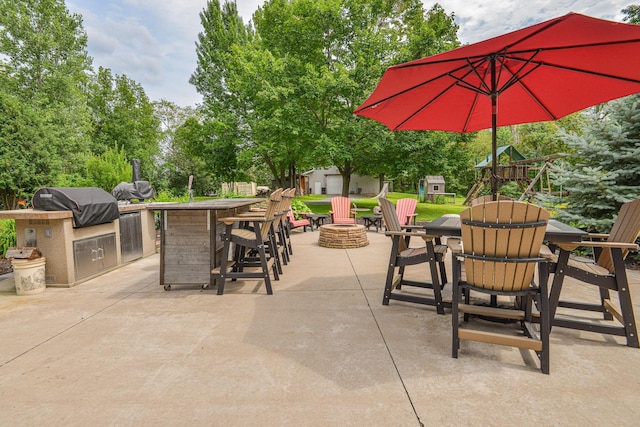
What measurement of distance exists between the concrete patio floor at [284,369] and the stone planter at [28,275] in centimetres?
26

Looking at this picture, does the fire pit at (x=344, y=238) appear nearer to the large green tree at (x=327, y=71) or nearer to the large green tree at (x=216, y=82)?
the large green tree at (x=327, y=71)

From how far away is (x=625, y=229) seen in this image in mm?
2430

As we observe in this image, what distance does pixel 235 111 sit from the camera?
59.8ft

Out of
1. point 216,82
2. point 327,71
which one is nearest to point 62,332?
point 327,71

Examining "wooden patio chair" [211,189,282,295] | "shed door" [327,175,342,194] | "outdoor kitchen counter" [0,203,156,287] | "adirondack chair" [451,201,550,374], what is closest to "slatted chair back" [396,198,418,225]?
"wooden patio chair" [211,189,282,295]

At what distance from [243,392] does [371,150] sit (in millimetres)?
11240

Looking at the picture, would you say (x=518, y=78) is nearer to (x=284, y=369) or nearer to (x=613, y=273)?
(x=613, y=273)

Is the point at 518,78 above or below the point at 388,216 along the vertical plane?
above

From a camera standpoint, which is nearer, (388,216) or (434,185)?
(388,216)

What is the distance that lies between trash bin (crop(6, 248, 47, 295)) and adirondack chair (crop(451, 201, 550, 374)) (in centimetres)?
448

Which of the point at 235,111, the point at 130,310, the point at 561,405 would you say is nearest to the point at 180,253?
the point at 130,310

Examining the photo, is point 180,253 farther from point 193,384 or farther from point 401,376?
point 401,376

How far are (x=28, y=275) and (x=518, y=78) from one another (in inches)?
219

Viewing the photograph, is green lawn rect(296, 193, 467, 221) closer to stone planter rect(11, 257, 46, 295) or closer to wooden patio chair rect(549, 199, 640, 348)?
wooden patio chair rect(549, 199, 640, 348)
